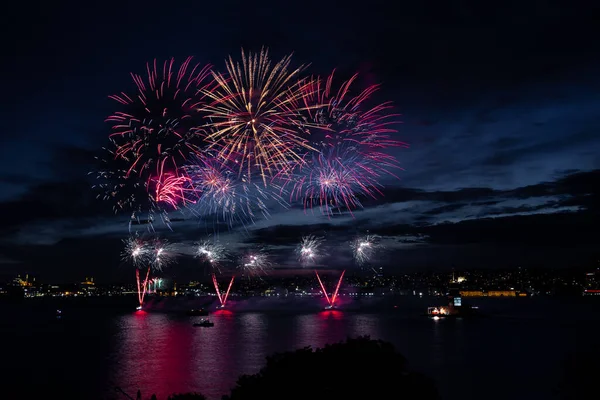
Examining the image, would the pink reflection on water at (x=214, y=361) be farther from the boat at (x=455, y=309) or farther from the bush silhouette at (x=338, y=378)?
the boat at (x=455, y=309)

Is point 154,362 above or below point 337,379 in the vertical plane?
below

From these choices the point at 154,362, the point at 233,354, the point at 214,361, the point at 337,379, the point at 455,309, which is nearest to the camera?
the point at 337,379

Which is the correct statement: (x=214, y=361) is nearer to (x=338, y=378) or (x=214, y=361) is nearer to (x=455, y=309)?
(x=338, y=378)

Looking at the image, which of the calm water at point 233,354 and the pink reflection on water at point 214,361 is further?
the calm water at point 233,354

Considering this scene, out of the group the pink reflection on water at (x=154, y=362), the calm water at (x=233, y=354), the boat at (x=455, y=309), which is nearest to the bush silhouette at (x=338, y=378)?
the calm water at (x=233, y=354)

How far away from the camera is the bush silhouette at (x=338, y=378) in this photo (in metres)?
17.1

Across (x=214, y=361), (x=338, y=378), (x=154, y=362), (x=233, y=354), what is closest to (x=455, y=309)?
(x=233, y=354)

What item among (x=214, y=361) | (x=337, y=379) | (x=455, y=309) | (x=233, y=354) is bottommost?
(x=455, y=309)

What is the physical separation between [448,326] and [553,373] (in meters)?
51.1

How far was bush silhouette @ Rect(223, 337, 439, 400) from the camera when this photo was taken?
17.1m

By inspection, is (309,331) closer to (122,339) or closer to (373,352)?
(122,339)

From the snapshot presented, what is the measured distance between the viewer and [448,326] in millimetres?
108875

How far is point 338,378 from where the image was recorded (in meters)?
17.8

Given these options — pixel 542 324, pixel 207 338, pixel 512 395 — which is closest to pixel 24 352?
pixel 207 338
